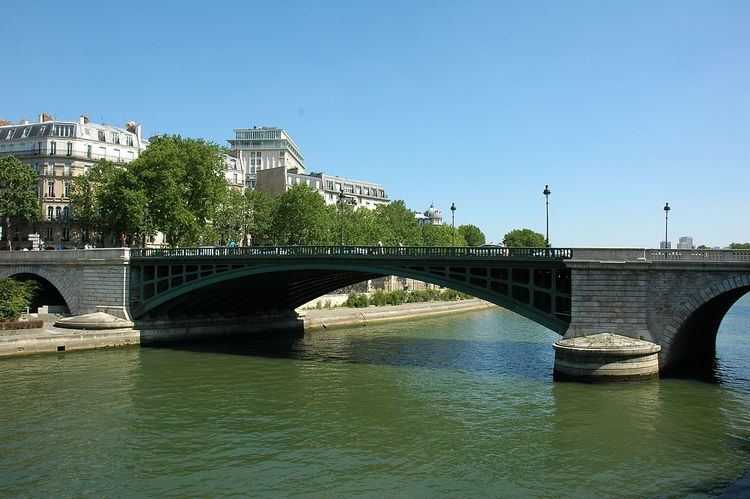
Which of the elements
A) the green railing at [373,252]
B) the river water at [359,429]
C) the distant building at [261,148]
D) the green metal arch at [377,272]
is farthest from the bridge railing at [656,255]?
the distant building at [261,148]

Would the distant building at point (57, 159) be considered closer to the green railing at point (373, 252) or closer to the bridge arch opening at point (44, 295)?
the bridge arch opening at point (44, 295)

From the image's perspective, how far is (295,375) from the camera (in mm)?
31406

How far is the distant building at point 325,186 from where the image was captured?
94312 mm

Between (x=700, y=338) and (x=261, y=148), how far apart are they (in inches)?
3466

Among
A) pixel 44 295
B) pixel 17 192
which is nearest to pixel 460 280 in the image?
pixel 44 295

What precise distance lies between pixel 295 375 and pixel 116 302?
18.3 meters

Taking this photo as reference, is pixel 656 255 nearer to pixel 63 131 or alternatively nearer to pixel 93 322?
pixel 93 322

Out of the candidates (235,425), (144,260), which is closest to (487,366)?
(235,425)

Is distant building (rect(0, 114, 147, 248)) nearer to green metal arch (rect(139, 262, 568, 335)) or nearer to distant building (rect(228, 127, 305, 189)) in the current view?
green metal arch (rect(139, 262, 568, 335))

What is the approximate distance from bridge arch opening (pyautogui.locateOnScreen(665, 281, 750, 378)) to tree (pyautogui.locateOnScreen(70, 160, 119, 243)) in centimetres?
5187

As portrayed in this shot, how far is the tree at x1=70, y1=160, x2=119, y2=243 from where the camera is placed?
62.7 m

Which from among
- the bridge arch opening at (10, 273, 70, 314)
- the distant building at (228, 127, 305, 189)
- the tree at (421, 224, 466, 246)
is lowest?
the bridge arch opening at (10, 273, 70, 314)

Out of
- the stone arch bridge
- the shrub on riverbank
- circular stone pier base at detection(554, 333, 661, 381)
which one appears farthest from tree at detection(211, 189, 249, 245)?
circular stone pier base at detection(554, 333, 661, 381)

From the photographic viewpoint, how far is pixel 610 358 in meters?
27.5
